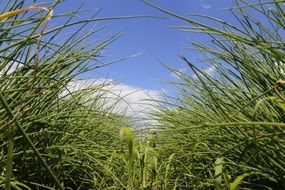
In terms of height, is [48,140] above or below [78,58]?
below

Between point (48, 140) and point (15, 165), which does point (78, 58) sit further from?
point (15, 165)

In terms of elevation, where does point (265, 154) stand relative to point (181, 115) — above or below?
below

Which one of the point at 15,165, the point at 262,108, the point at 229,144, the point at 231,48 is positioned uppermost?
the point at 231,48

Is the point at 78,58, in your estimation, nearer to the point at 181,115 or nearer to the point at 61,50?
A: the point at 61,50

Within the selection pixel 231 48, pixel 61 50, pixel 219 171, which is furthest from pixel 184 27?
pixel 61 50

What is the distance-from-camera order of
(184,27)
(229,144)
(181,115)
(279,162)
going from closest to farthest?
(184,27), (279,162), (229,144), (181,115)

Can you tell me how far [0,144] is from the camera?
125 centimetres

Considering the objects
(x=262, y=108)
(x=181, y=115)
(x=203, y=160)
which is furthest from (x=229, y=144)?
(x=181, y=115)

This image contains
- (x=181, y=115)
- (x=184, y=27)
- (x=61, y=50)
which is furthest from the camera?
(x=181, y=115)

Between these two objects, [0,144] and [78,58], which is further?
[78,58]

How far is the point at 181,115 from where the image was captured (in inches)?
88.7

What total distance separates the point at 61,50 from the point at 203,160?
753 mm

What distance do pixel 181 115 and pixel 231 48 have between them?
32.0 inches

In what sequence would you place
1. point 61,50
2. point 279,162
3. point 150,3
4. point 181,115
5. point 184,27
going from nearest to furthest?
point 150,3
point 184,27
point 279,162
point 61,50
point 181,115
